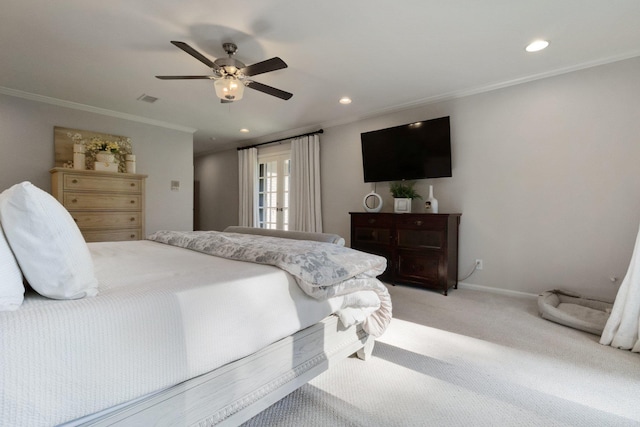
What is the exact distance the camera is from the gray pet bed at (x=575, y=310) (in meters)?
2.31

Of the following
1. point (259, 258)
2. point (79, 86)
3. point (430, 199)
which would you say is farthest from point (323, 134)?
point (259, 258)

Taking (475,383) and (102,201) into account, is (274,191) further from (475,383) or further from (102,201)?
(475,383)

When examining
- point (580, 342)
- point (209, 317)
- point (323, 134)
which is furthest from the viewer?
point (323, 134)

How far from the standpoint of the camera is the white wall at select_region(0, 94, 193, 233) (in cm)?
362

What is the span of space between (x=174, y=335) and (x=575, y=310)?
131 inches

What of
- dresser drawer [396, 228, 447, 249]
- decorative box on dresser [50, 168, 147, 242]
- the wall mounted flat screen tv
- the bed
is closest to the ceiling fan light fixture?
the bed

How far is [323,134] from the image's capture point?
4.97 meters

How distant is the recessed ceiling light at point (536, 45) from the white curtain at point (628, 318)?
5.79 ft

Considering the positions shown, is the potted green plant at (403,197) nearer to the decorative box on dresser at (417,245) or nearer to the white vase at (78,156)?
the decorative box on dresser at (417,245)

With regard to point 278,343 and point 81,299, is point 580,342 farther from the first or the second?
point 81,299

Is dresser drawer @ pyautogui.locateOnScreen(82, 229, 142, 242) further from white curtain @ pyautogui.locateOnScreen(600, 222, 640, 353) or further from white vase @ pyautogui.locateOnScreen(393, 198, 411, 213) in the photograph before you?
white curtain @ pyautogui.locateOnScreen(600, 222, 640, 353)

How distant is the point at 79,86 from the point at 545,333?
534cm

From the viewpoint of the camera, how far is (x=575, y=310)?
2.66m

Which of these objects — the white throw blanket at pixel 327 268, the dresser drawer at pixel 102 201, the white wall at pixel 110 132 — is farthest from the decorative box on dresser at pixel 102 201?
the white throw blanket at pixel 327 268
